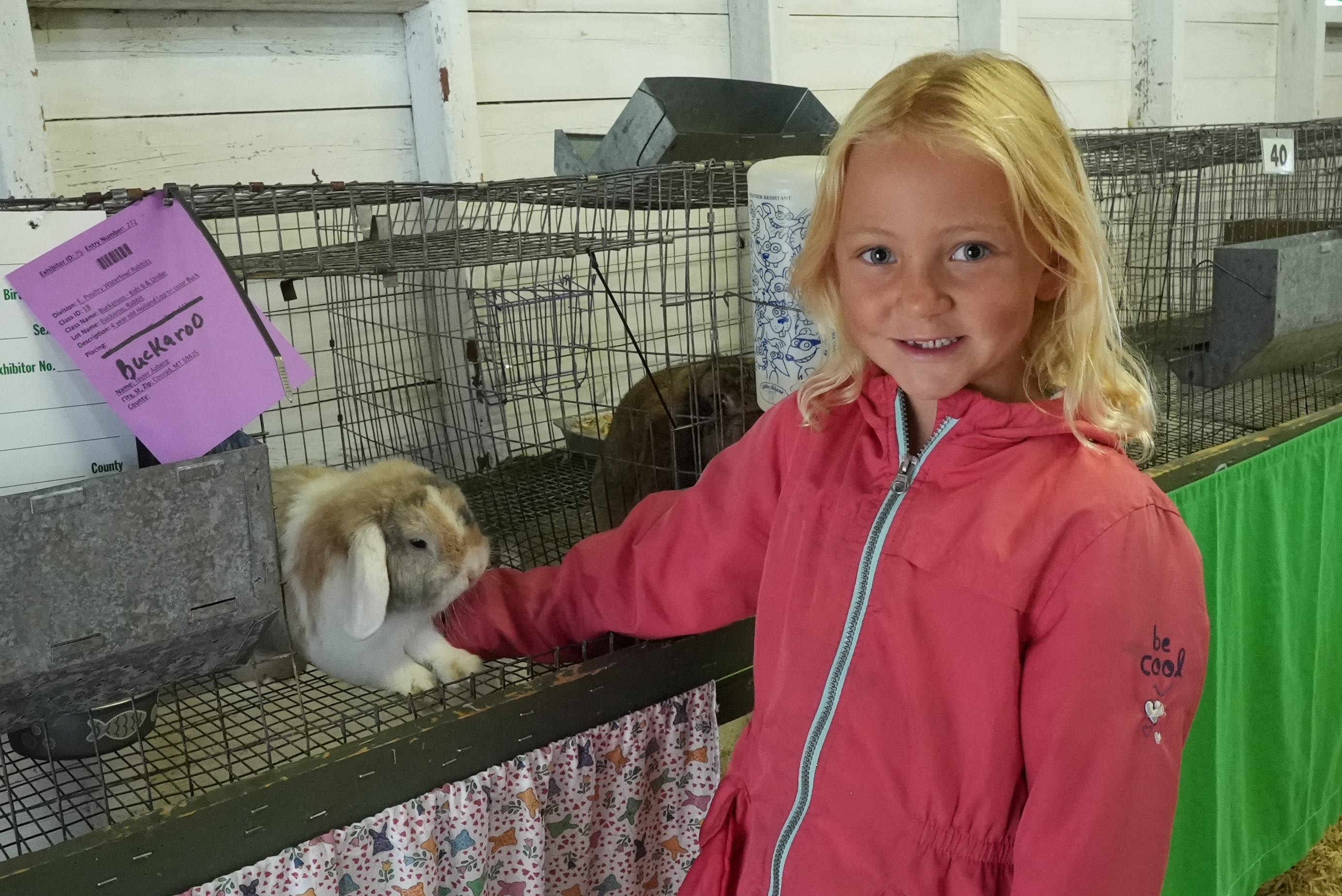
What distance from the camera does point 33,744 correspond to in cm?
112

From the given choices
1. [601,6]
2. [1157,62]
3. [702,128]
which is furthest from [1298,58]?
[702,128]

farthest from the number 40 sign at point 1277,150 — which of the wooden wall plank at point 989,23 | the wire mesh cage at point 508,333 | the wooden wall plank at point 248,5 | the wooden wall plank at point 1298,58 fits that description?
the wooden wall plank at point 1298,58

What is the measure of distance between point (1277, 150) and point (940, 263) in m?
1.45

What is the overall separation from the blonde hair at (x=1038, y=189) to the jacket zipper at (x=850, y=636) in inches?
5.2

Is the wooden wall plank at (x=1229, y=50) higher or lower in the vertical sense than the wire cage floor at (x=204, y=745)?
higher

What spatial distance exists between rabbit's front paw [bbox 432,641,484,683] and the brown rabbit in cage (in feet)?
1.76

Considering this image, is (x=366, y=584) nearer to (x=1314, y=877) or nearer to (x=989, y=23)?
(x=1314, y=877)

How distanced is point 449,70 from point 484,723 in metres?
1.48

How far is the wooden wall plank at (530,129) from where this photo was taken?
240cm

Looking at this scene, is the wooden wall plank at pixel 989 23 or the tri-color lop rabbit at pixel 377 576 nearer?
the tri-color lop rabbit at pixel 377 576

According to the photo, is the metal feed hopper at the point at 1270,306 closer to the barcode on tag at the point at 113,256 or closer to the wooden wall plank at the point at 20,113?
the barcode on tag at the point at 113,256

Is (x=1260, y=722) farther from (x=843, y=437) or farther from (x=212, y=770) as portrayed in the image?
(x=212, y=770)

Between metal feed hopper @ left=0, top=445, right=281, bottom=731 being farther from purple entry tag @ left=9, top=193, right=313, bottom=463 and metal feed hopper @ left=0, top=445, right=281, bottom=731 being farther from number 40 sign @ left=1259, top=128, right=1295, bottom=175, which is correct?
number 40 sign @ left=1259, top=128, right=1295, bottom=175

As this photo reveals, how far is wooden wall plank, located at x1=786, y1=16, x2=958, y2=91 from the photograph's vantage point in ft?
9.63
